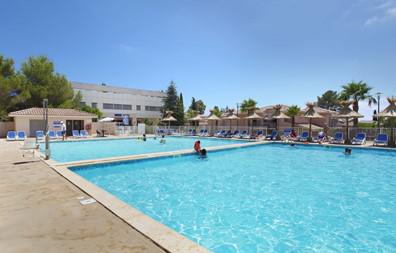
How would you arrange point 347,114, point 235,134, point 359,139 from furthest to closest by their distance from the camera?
1. point 235,134
2. point 347,114
3. point 359,139

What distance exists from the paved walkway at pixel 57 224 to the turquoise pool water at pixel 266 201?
1506 millimetres

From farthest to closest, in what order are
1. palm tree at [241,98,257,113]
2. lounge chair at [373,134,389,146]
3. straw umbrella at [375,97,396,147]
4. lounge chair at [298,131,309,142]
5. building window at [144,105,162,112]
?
building window at [144,105,162,112], palm tree at [241,98,257,113], lounge chair at [298,131,309,142], lounge chair at [373,134,389,146], straw umbrella at [375,97,396,147]

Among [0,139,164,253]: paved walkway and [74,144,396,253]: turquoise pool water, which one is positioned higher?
[0,139,164,253]: paved walkway

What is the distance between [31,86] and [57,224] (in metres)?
30.8

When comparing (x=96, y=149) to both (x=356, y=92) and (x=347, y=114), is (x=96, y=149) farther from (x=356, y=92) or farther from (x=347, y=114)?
(x=356, y=92)

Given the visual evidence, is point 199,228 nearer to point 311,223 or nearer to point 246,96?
point 311,223

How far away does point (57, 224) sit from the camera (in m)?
3.42

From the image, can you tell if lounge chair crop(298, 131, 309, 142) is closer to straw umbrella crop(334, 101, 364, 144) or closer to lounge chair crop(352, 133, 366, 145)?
straw umbrella crop(334, 101, 364, 144)

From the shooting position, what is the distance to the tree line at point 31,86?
25300 millimetres

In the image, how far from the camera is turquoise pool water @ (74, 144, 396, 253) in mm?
4214

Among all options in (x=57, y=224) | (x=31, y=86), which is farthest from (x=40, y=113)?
(x=57, y=224)

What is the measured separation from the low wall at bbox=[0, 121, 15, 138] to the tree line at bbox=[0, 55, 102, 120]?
178 cm

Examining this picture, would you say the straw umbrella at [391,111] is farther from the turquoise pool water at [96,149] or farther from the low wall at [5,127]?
the low wall at [5,127]

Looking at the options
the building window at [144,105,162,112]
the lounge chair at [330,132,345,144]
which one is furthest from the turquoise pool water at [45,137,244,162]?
the building window at [144,105,162,112]
